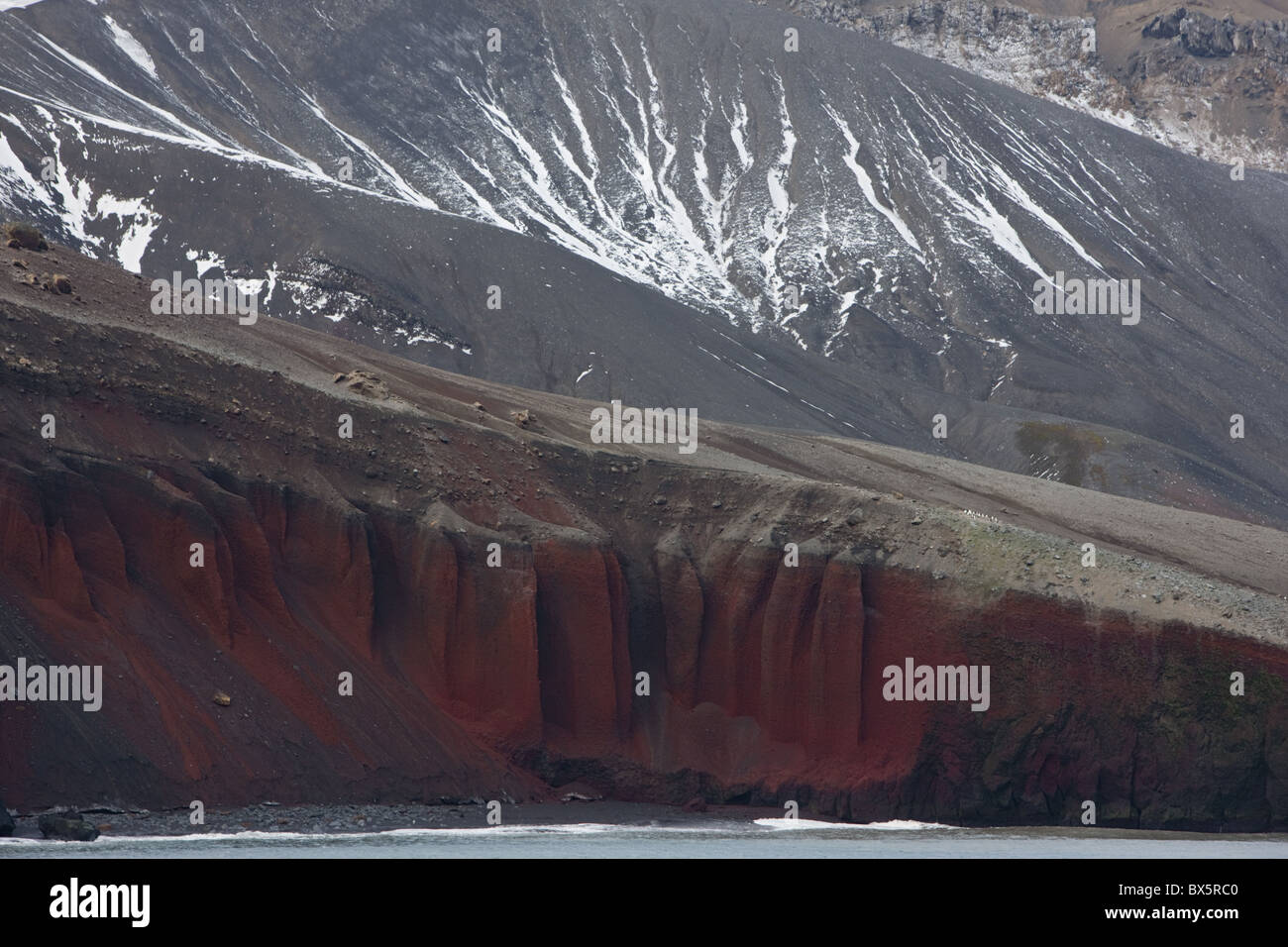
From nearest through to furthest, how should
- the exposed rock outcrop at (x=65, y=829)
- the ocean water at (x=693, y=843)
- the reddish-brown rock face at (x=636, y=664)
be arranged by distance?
the exposed rock outcrop at (x=65, y=829)
the ocean water at (x=693, y=843)
the reddish-brown rock face at (x=636, y=664)

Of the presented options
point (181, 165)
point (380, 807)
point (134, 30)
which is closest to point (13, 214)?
point (181, 165)

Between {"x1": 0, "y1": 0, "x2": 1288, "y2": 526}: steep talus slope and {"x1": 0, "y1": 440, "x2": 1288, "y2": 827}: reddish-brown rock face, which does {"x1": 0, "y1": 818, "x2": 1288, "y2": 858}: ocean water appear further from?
{"x1": 0, "y1": 0, "x2": 1288, "y2": 526}: steep talus slope

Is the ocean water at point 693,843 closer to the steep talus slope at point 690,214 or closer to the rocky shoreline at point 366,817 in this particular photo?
the rocky shoreline at point 366,817

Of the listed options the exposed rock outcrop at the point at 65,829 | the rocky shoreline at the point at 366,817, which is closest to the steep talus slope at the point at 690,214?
the rocky shoreline at the point at 366,817

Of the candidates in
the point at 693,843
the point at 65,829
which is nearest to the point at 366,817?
the point at 693,843

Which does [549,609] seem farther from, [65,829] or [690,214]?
[690,214]

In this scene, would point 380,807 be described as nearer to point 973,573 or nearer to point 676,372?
point 973,573
